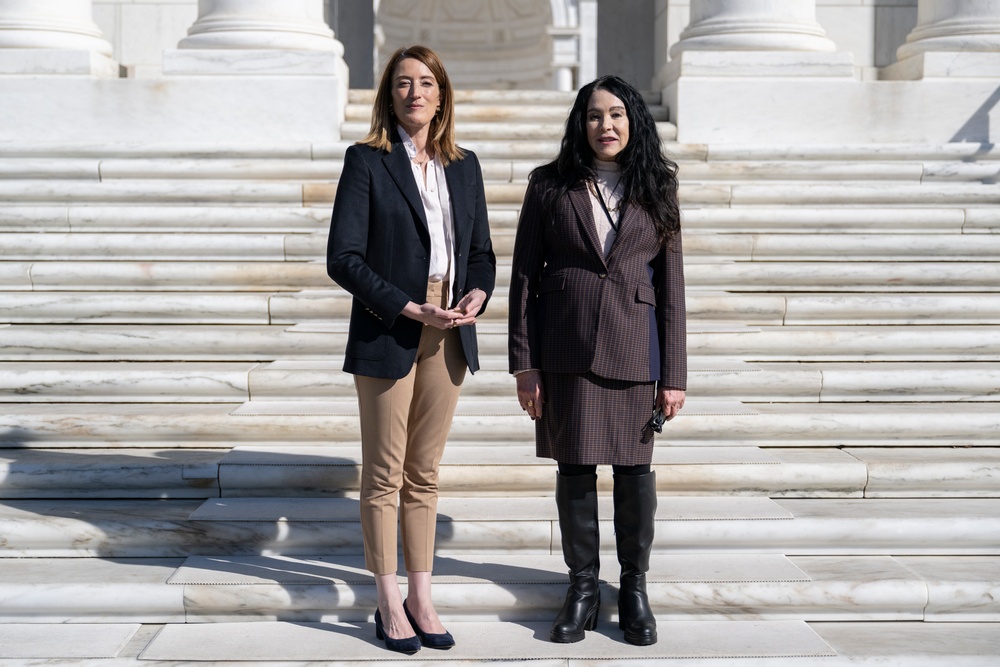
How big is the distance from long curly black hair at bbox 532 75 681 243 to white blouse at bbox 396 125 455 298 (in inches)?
13.6

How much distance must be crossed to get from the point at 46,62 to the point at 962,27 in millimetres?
7419

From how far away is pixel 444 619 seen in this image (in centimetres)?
377

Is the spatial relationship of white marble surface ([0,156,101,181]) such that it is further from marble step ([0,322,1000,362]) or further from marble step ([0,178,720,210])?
marble step ([0,322,1000,362])

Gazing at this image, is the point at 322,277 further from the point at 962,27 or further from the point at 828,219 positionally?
the point at 962,27

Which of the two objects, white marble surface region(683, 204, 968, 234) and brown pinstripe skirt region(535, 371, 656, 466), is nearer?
brown pinstripe skirt region(535, 371, 656, 466)

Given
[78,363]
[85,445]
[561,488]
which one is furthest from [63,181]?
[561,488]

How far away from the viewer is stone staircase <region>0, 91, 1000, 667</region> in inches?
147

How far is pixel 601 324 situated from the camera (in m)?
3.39

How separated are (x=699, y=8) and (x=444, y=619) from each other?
21.4 feet

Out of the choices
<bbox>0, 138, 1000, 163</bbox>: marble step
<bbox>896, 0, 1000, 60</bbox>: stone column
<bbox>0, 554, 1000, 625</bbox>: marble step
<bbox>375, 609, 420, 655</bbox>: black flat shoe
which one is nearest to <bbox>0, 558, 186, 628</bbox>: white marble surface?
<bbox>0, 554, 1000, 625</bbox>: marble step

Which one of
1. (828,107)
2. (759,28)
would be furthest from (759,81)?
(828,107)

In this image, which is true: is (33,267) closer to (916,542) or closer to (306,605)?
(306,605)

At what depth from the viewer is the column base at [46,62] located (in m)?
8.19

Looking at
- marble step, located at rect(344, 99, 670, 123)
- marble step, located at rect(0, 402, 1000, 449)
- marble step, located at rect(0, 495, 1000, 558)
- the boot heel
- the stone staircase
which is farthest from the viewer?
marble step, located at rect(344, 99, 670, 123)
